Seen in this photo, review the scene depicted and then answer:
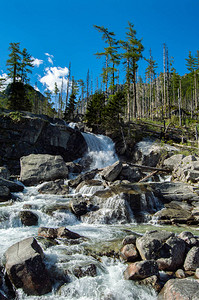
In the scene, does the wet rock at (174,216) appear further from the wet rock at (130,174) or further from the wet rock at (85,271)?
the wet rock at (130,174)

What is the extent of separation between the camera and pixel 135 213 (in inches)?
457

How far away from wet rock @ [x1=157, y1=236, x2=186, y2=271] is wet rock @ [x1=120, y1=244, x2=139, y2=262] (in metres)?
0.76

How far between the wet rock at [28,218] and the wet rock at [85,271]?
16.4 feet

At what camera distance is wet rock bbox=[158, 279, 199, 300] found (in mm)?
4211

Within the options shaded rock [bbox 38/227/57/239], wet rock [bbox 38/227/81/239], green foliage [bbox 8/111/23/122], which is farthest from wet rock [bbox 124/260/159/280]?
green foliage [bbox 8/111/23/122]

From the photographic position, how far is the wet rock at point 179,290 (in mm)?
4211

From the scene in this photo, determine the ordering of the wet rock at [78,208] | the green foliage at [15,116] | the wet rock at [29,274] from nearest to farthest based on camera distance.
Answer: the wet rock at [29,274] → the wet rock at [78,208] → the green foliage at [15,116]

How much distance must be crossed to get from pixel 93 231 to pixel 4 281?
4576mm

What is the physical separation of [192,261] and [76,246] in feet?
12.4

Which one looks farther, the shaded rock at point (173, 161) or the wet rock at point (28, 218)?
the shaded rock at point (173, 161)

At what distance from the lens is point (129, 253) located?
21.0 feet

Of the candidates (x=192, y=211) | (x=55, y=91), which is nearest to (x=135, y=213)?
(x=192, y=211)

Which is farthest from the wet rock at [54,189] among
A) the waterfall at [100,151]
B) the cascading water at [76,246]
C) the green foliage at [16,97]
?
the green foliage at [16,97]

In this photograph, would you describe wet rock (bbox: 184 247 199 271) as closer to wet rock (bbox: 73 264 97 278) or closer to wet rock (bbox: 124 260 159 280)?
wet rock (bbox: 124 260 159 280)
